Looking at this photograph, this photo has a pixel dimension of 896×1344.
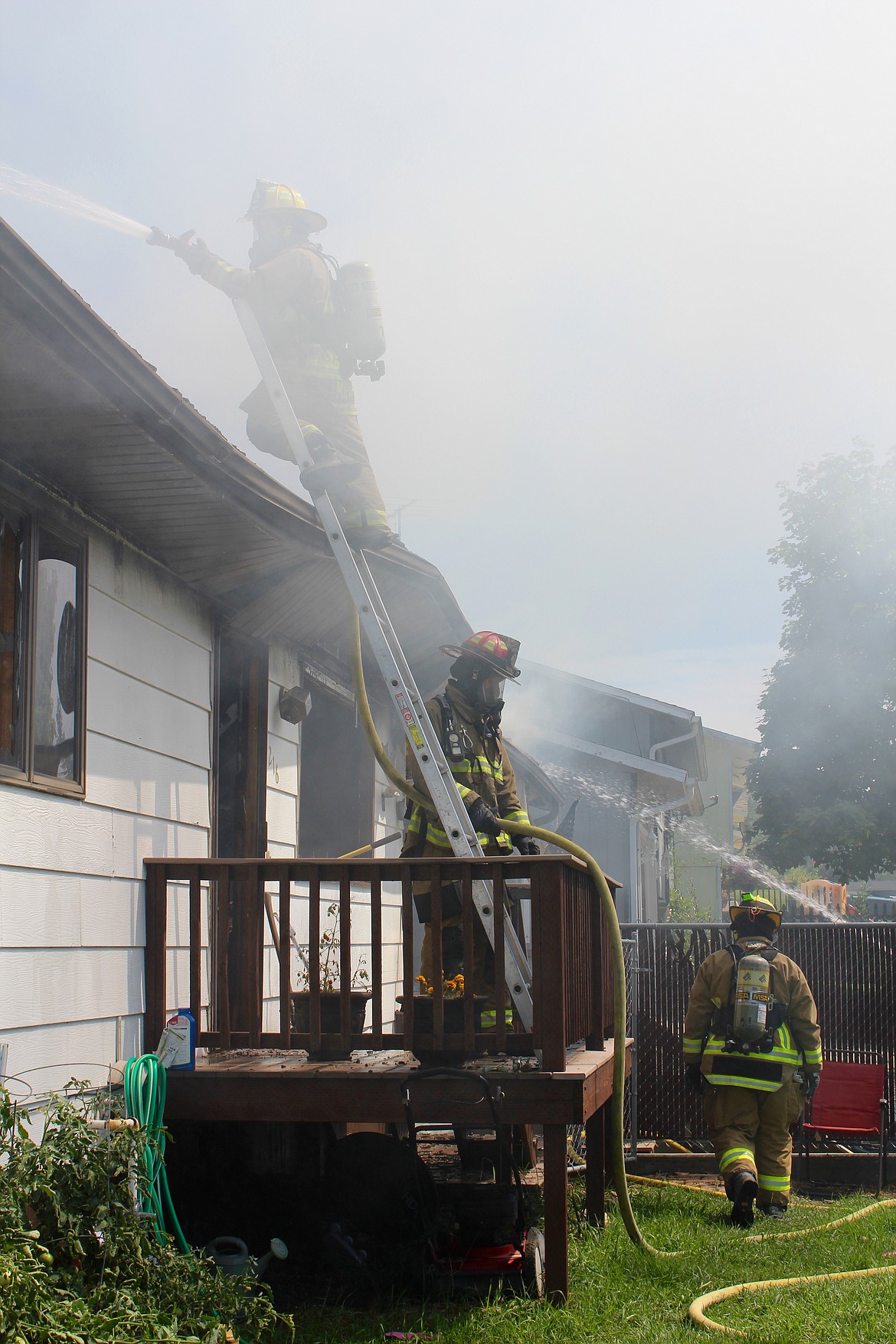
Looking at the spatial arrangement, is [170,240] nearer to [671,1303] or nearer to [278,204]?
[278,204]

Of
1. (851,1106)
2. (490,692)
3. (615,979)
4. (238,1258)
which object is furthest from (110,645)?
(851,1106)

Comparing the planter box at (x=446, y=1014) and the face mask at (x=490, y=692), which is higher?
the face mask at (x=490, y=692)

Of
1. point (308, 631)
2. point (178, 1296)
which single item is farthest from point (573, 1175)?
point (178, 1296)

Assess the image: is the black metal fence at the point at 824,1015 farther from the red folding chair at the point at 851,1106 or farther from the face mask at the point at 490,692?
the face mask at the point at 490,692

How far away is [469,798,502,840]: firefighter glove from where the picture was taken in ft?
18.2

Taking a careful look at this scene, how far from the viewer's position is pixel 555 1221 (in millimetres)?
4559

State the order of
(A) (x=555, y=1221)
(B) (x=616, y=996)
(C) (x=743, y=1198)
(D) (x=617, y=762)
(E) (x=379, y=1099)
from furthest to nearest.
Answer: (D) (x=617, y=762), (C) (x=743, y=1198), (B) (x=616, y=996), (E) (x=379, y=1099), (A) (x=555, y=1221)

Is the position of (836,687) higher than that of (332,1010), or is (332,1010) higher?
(836,687)

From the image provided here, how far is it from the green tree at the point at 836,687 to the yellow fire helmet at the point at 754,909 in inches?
619

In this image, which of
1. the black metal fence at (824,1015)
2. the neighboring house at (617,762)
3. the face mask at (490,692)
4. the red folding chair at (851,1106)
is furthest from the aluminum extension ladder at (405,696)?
the neighboring house at (617,762)

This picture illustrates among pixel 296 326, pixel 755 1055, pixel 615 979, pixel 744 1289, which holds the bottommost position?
pixel 744 1289

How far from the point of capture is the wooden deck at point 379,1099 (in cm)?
459

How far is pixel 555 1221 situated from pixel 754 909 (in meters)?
3.29

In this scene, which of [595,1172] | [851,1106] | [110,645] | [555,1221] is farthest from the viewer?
[851,1106]
